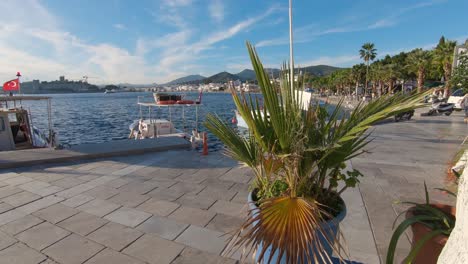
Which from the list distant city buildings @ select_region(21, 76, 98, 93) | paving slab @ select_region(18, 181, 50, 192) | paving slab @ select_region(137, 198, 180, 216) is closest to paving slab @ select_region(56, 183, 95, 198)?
paving slab @ select_region(18, 181, 50, 192)

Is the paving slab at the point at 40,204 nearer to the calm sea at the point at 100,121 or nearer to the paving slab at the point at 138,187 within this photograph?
the paving slab at the point at 138,187

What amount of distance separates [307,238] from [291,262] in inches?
6.9

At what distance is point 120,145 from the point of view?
7.54 m

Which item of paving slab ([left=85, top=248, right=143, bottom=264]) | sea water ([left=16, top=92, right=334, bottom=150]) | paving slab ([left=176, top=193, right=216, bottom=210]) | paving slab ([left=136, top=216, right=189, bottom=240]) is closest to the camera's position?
paving slab ([left=85, top=248, right=143, bottom=264])

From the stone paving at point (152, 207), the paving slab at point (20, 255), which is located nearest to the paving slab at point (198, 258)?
the stone paving at point (152, 207)

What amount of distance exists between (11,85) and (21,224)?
9.35 m

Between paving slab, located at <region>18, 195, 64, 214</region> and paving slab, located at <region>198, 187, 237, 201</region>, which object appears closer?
paving slab, located at <region>18, 195, 64, 214</region>

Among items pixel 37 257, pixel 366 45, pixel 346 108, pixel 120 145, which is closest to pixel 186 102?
pixel 120 145

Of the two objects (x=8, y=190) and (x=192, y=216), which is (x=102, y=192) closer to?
(x=8, y=190)

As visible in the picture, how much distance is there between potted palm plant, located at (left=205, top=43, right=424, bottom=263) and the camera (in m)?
1.53

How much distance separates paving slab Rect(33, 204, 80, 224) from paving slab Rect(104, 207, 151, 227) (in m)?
0.62

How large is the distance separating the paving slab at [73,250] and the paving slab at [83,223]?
6.6 inches

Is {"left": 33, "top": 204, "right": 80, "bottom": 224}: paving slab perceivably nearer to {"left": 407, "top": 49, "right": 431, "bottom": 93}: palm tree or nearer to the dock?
the dock

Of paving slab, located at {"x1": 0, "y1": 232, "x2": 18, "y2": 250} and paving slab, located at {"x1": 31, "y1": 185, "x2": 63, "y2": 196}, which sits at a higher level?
paving slab, located at {"x1": 31, "y1": 185, "x2": 63, "y2": 196}
